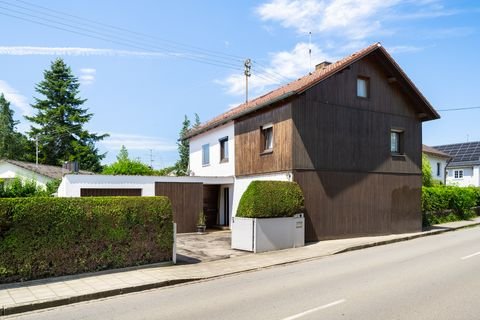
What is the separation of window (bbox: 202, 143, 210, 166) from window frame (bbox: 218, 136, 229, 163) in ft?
5.12

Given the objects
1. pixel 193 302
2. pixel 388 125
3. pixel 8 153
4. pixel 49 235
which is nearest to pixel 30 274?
pixel 49 235

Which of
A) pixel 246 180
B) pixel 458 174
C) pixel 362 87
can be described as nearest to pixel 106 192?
pixel 246 180

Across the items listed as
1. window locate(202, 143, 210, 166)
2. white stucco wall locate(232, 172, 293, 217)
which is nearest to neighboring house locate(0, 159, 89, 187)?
window locate(202, 143, 210, 166)

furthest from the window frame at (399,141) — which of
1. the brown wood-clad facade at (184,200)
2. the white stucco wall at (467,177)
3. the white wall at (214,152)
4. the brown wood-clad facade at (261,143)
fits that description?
the white stucco wall at (467,177)

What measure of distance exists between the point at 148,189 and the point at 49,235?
8.94m

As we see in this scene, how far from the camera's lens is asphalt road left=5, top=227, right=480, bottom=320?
689 cm

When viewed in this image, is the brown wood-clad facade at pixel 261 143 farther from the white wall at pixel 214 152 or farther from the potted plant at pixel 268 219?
the potted plant at pixel 268 219

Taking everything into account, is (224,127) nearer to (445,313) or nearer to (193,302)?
(193,302)

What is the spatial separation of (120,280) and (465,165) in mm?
51835

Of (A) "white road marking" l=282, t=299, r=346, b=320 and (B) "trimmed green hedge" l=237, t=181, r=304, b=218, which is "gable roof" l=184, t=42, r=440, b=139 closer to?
(B) "trimmed green hedge" l=237, t=181, r=304, b=218

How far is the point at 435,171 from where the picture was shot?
43250 mm

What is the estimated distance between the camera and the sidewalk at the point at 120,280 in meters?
8.02

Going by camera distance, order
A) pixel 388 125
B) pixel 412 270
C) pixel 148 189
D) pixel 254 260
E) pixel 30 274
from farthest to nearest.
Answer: pixel 388 125 → pixel 148 189 → pixel 254 260 → pixel 412 270 → pixel 30 274

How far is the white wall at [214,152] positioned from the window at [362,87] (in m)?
6.49
